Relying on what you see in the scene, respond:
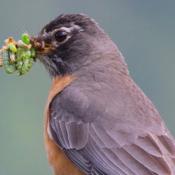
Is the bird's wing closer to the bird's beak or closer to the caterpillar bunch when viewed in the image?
the caterpillar bunch

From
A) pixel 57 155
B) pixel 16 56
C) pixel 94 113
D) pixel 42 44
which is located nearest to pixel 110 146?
pixel 94 113

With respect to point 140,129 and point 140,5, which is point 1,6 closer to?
point 140,5

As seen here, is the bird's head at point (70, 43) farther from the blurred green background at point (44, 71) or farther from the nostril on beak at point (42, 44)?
the blurred green background at point (44, 71)

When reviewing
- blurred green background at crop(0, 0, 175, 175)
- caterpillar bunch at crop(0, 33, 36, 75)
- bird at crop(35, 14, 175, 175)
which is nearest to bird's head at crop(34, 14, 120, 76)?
bird at crop(35, 14, 175, 175)

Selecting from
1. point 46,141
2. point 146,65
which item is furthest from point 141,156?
point 146,65

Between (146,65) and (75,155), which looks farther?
(146,65)

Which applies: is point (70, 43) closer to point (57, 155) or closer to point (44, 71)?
point (57, 155)
